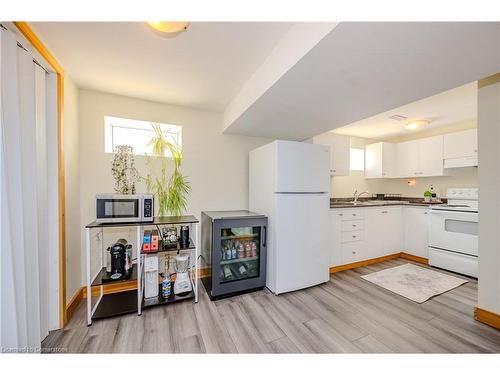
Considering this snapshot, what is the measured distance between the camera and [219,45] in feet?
4.99

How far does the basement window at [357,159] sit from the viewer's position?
4141 millimetres

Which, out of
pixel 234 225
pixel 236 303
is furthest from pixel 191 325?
pixel 234 225

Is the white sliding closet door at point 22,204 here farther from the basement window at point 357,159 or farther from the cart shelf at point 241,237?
the basement window at point 357,159

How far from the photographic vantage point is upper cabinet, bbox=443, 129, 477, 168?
9.77 ft

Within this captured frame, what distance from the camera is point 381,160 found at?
151 inches

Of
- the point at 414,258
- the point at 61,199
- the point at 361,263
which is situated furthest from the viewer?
the point at 414,258

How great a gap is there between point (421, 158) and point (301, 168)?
2736mm

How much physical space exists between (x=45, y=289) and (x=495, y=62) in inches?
138

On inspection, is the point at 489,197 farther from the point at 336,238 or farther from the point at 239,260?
the point at 239,260

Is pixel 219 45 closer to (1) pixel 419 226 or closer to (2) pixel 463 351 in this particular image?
(2) pixel 463 351

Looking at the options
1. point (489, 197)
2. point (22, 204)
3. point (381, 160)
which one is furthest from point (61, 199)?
point (381, 160)

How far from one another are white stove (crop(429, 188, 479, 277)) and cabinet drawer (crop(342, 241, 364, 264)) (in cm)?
108

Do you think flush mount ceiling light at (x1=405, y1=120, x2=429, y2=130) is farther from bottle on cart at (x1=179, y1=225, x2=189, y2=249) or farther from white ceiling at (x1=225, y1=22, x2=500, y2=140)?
bottle on cart at (x1=179, y1=225, x2=189, y2=249)

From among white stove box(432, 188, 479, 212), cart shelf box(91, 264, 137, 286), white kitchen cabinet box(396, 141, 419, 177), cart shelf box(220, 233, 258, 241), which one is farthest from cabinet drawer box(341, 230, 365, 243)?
cart shelf box(91, 264, 137, 286)
